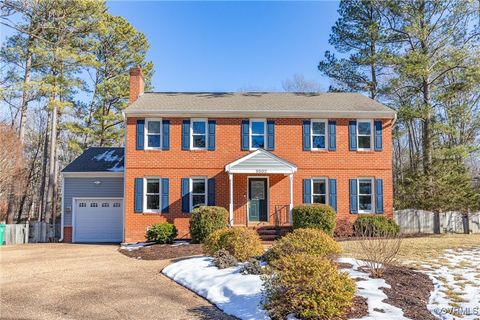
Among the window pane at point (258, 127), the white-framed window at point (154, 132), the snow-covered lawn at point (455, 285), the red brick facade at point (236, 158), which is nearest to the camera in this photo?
the snow-covered lawn at point (455, 285)

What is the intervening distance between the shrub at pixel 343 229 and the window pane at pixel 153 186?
26.3 feet

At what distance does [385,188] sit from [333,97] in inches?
214

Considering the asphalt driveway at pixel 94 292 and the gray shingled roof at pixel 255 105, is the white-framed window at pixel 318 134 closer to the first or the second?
the gray shingled roof at pixel 255 105

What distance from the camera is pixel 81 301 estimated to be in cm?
716

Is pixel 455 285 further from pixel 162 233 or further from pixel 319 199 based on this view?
pixel 162 233

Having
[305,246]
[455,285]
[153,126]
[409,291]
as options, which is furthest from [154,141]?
[455,285]

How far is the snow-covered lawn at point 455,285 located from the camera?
5867 mm

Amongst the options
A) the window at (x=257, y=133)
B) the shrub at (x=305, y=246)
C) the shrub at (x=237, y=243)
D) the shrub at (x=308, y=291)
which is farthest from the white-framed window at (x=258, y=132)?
the shrub at (x=308, y=291)

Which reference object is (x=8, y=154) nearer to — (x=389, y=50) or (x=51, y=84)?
(x=51, y=84)

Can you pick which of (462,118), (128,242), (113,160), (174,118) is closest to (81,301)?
(128,242)

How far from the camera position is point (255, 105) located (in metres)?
18.2

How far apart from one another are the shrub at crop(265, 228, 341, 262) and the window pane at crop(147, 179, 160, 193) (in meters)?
9.54

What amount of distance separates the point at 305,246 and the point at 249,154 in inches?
344

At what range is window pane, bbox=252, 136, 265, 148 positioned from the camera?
1770cm
